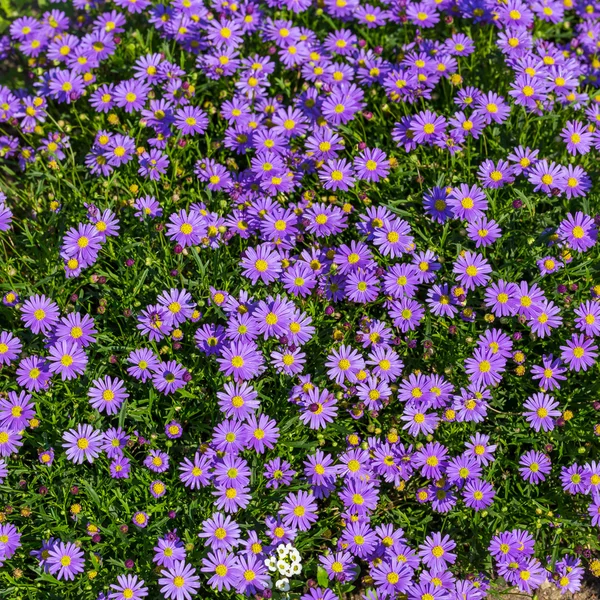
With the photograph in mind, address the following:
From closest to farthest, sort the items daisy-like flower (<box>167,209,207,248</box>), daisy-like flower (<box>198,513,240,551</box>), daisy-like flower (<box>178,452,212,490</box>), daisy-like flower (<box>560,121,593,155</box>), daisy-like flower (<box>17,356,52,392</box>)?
daisy-like flower (<box>198,513,240,551</box>) < daisy-like flower (<box>178,452,212,490</box>) < daisy-like flower (<box>17,356,52,392</box>) < daisy-like flower (<box>167,209,207,248</box>) < daisy-like flower (<box>560,121,593,155</box>)

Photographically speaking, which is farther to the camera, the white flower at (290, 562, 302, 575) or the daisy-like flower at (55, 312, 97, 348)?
the daisy-like flower at (55, 312, 97, 348)

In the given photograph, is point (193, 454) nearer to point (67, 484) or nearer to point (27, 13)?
point (67, 484)

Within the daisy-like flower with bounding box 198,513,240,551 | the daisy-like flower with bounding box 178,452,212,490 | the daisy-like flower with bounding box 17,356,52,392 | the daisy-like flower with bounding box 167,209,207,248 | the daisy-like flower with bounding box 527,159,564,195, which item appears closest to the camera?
the daisy-like flower with bounding box 198,513,240,551

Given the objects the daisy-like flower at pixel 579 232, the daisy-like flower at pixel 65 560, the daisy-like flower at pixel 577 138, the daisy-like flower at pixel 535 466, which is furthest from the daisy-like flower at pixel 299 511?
the daisy-like flower at pixel 577 138

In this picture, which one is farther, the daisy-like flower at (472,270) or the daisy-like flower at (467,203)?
the daisy-like flower at (467,203)

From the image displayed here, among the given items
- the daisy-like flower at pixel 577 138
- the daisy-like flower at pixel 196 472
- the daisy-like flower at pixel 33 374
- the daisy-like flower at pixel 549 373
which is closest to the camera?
the daisy-like flower at pixel 196 472

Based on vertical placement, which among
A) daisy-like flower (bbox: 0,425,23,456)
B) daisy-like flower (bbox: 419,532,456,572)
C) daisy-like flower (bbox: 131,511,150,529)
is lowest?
daisy-like flower (bbox: 419,532,456,572)

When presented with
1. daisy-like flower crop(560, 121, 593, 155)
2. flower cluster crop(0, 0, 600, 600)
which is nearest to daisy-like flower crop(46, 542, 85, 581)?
flower cluster crop(0, 0, 600, 600)

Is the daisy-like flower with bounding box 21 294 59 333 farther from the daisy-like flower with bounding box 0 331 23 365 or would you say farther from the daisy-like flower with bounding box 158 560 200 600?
the daisy-like flower with bounding box 158 560 200 600

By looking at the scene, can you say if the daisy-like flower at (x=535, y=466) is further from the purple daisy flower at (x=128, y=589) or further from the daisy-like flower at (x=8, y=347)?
the daisy-like flower at (x=8, y=347)
